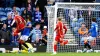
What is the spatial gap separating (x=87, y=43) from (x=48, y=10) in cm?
254

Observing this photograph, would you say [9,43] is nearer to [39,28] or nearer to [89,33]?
[39,28]

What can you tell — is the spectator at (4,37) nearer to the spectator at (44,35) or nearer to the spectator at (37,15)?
the spectator at (44,35)

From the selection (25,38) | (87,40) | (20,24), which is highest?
(20,24)

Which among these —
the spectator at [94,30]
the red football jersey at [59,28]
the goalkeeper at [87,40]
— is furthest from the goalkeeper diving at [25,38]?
the spectator at [94,30]

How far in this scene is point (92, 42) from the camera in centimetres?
2036

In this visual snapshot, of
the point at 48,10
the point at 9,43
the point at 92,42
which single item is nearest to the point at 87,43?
the point at 92,42

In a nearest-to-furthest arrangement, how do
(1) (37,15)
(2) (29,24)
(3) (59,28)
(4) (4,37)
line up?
(3) (59,28)
(4) (4,37)
(2) (29,24)
(1) (37,15)

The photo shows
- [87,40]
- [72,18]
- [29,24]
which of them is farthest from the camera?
[29,24]

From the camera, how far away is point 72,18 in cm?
2055

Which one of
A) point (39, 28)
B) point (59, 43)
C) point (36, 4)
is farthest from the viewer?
point (36, 4)

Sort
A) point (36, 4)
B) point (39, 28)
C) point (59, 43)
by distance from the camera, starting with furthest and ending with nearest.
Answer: point (36, 4) → point (39, 28) → point (59, 43)

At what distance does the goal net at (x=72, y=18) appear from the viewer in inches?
787

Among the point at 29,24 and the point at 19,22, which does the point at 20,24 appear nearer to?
the point at 19,22

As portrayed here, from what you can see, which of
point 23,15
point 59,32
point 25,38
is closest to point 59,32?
point 59,32
